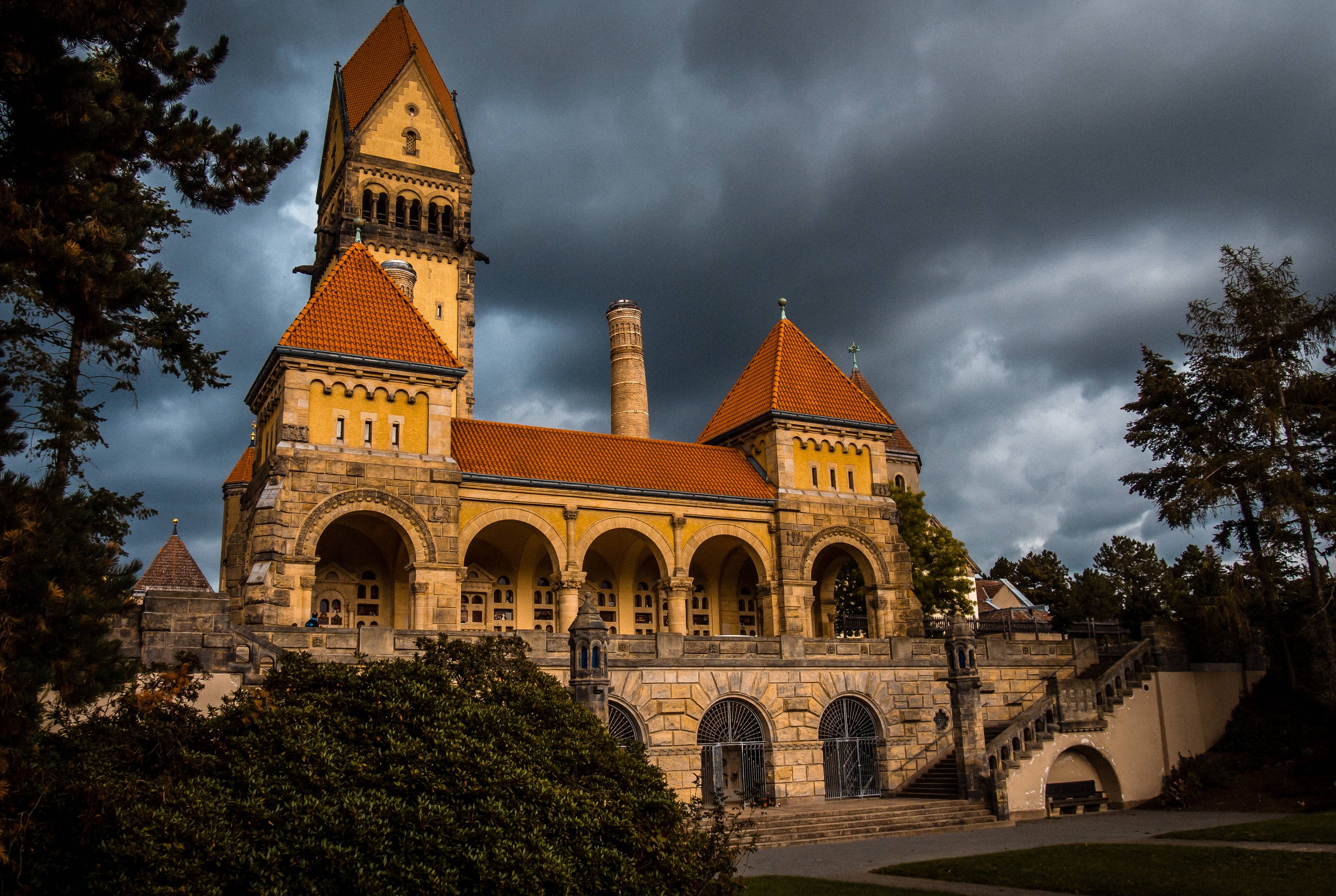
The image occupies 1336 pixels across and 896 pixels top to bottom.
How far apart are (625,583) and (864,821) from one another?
1200 centimetres

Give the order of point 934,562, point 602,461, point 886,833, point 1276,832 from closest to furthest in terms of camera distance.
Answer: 1. point 1276,832
2. point 886,833
3. point 602,461
4. point 934,562

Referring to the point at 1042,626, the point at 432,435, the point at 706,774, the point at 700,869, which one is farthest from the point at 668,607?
the point at 700,869

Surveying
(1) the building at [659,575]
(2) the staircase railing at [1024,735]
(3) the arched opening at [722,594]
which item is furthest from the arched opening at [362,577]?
(2) the staircase railing at [1024,735]

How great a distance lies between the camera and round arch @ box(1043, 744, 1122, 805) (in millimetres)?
24172

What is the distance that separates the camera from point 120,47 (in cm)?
976

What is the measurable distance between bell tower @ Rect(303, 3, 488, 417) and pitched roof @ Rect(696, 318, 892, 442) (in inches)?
450

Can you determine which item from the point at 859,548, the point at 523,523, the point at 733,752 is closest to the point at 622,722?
the point at 733,752

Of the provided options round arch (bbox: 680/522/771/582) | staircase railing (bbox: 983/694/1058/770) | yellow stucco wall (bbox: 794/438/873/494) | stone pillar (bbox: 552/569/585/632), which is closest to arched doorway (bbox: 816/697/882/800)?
staircase railing (bbox: 983/694/1058/770)

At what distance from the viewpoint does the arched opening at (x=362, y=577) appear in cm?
2720

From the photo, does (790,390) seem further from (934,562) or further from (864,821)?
(864,821)

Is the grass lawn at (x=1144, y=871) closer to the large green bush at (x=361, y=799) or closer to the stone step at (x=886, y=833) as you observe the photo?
the stone step at (x=886, y=833)

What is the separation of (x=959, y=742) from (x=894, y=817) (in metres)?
2.58

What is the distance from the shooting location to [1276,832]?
17969 mm

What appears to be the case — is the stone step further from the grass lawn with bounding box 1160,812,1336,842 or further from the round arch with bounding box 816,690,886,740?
the grass lawn with bounding box 1160,812,1336,842
